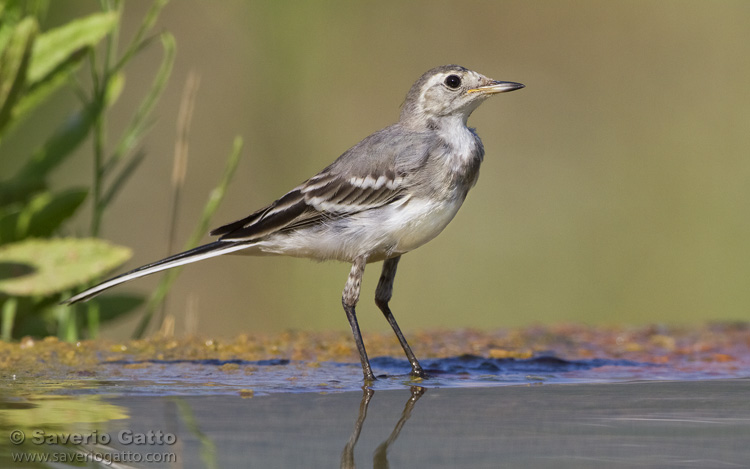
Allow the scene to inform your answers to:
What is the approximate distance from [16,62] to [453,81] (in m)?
2.42

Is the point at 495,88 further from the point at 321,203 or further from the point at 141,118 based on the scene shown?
the point at 141,118

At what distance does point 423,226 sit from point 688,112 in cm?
571

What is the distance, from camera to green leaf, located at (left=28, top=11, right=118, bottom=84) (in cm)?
554

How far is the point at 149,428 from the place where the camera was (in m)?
2.62

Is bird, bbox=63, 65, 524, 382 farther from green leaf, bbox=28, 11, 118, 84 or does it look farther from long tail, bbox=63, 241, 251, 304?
green leaf, bbox=28, 11, 118, 84

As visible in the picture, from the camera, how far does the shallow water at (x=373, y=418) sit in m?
2.32

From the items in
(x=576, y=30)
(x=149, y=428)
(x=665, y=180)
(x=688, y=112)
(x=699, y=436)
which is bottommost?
(x=699, y=436)

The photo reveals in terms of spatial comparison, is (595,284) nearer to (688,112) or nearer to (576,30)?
(688,112)

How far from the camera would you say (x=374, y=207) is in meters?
5.04

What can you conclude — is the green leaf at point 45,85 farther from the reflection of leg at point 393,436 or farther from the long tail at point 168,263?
the reflection of leg at point 393,436

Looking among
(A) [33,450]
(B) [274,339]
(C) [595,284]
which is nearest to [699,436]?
(A) [33,450]

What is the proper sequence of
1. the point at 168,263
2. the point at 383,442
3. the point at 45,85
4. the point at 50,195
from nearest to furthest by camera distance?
the point at 383,442 → the point at 168,263 → the point at 50,195 → the point at 45,85

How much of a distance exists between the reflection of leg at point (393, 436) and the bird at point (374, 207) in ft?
4.41

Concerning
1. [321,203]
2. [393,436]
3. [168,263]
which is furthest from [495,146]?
[393,436]
